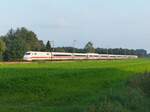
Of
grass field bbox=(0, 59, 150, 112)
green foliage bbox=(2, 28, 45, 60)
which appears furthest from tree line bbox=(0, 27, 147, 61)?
grass field bbox=(0, 59, 150, 112)

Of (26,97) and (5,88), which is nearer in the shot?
(26,97)

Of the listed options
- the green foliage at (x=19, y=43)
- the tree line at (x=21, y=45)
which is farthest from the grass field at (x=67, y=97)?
the green foliage at (x=19, y=43)

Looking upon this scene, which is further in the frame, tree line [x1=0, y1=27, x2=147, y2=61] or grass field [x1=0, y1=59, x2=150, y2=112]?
tree line [x1=0, y1=27, x2=147, y2=61]

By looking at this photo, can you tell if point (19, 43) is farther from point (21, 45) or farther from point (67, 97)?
point (67, 97)

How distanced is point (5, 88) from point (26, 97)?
7.25 feet

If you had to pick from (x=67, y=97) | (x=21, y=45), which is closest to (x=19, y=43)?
(x=21, y=45)

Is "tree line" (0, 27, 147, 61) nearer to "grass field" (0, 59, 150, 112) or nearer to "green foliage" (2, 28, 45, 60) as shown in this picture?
→ "green foliage" (2, 28, 45, 60)

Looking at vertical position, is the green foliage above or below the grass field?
above

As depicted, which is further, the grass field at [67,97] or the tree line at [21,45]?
the tree line at [21,45]

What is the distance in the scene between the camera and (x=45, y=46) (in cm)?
14162

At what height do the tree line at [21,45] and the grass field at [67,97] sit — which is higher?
the tree line at [21,45]

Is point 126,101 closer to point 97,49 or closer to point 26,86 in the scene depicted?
point 26,86

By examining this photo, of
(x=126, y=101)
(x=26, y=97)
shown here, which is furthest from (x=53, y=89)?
(x=126, y=101)

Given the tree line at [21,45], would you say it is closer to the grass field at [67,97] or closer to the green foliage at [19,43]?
the green foliage at [19,43]
